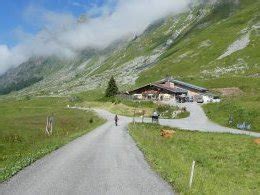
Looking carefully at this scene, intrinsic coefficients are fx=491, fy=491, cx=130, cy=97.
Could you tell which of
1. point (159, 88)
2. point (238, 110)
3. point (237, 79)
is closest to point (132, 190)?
point (238, 110)

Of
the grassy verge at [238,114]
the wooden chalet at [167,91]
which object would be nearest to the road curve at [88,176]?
the grassy verge at [238,114]

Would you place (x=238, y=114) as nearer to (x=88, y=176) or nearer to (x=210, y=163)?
(x=210, y=163)

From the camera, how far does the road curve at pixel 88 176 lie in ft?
74.7

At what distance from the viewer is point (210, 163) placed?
3475 centimetres

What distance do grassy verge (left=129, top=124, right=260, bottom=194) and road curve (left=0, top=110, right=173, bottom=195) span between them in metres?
1.02

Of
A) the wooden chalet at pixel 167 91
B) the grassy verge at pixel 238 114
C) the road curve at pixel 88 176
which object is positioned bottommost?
the road curve at pixel 88 176

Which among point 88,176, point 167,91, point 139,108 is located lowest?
point 88,176

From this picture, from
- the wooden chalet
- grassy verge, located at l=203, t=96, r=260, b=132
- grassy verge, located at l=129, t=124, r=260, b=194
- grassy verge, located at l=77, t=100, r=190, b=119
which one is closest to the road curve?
grassy verge, located at l=129, t=124, r=260, b=194

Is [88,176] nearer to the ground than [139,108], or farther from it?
nearer to the ground

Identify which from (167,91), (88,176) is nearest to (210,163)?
(88,176)

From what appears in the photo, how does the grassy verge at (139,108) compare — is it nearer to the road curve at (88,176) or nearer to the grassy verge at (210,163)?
the grassy verge at (210,163)

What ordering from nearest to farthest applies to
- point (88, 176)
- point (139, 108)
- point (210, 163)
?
point (88, 176) < point (210, 163) < point (139, 108)

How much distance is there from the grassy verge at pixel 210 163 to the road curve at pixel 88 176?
1.02 meters

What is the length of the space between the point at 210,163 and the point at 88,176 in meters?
11.4
